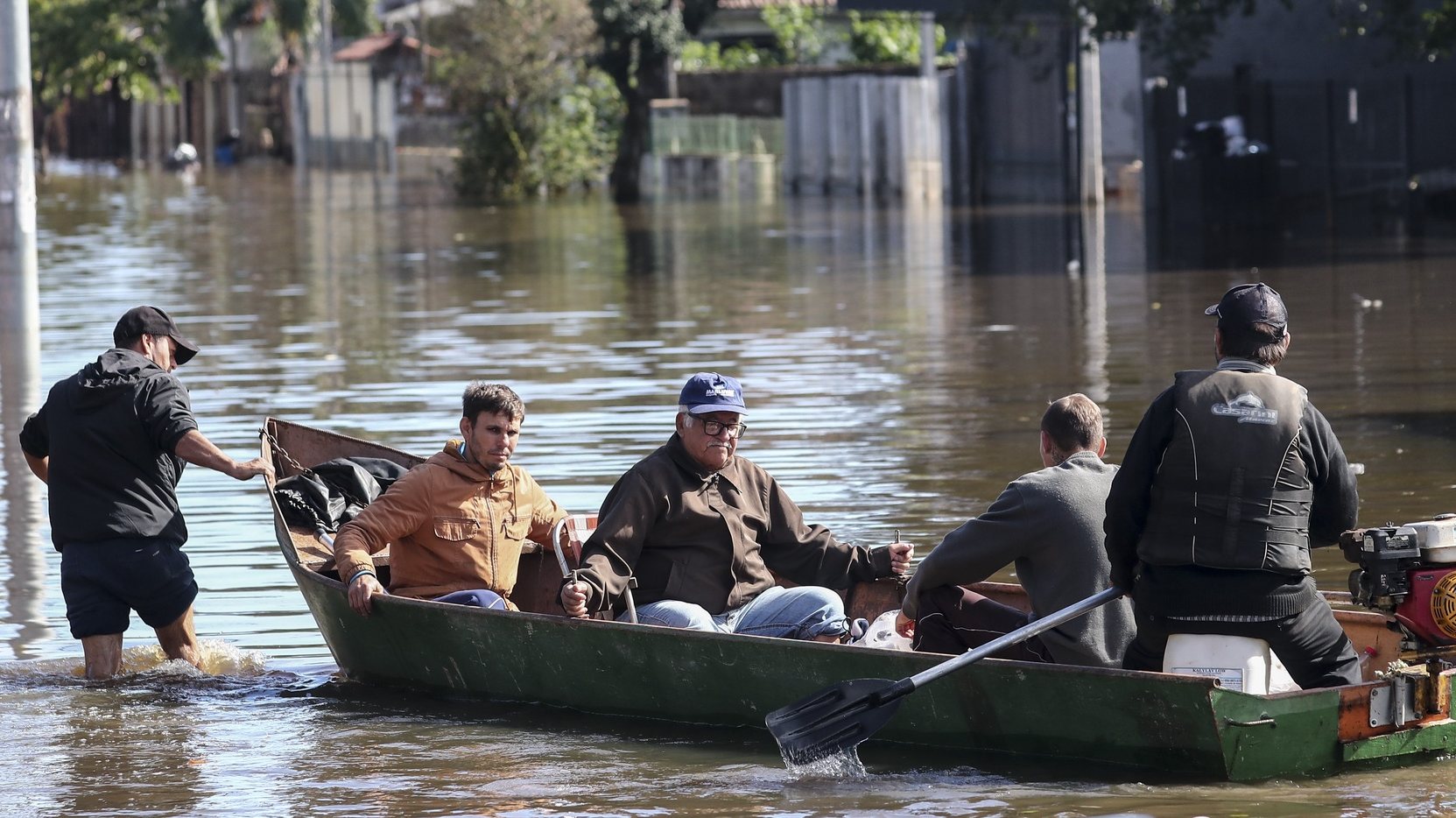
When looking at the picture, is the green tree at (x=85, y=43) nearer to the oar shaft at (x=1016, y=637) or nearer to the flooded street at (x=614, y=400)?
the flooded street at (x=614, y=400)

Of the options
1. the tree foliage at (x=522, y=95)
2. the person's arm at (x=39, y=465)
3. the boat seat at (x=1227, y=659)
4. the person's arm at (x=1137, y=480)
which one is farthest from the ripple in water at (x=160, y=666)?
the tree foliage at (x=522, y=95)

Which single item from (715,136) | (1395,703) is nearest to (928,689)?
(1395,703)

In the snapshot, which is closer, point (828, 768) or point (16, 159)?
point (828, 768)

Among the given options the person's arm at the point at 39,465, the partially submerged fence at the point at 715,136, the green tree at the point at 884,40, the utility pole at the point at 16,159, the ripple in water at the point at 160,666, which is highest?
the green tree at the point at 884,40

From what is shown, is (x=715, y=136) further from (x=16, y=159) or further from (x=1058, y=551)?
(x=1058, y=551)

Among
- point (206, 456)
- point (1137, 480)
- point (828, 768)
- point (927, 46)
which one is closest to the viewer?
point (1137, 480)

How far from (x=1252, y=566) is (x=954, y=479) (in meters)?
6.00

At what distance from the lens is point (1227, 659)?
7.00 m

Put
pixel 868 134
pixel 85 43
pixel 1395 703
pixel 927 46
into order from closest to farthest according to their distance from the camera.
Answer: pixel 1395 703, pixel 927 46, pixel 868 134, pixel 85 43

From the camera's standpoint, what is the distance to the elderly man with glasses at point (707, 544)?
321 inches

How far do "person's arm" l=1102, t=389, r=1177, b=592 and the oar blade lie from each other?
863 mm

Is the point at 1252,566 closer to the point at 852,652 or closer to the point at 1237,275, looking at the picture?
the point at 852,652

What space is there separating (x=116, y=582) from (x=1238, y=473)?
4.37 metres

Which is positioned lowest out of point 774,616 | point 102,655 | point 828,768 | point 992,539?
point 828,768
